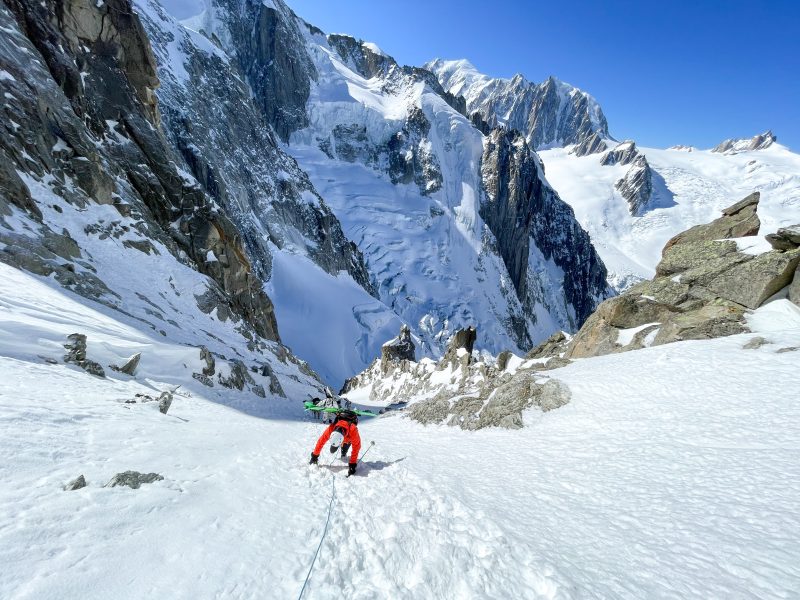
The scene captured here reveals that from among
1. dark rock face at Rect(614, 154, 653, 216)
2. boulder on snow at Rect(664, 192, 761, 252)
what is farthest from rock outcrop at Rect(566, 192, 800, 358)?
dark rock face at Rect(614, 154, 653, 216)

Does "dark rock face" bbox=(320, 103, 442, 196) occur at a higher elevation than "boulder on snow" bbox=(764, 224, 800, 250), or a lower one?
higher

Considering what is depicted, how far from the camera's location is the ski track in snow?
3.44 metres

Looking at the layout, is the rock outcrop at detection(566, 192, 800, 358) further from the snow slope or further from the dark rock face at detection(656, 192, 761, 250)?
the snow slope

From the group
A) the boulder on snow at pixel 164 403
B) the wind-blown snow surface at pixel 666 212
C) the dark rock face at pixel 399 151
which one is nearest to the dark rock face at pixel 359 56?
the dark rock face at pixel 399 151

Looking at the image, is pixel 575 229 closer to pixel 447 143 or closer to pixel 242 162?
pixel 447 143

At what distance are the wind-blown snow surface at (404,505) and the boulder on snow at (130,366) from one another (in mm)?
2324

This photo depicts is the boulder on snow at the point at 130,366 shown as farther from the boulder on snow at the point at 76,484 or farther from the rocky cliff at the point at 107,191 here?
the boulder on snow at the point at 76,484

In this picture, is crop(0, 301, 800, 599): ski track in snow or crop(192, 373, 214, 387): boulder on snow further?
crop(192, 373, 214, 387): boulder on snow

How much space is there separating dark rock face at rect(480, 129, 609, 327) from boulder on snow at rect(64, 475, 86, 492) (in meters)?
119

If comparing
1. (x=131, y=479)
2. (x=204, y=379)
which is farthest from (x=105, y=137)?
(x=131, y=479)

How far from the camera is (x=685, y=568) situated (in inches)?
162

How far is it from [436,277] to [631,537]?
9055 cm

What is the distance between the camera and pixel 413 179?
109 meters

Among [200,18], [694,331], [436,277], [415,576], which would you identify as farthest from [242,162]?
[415,576]
